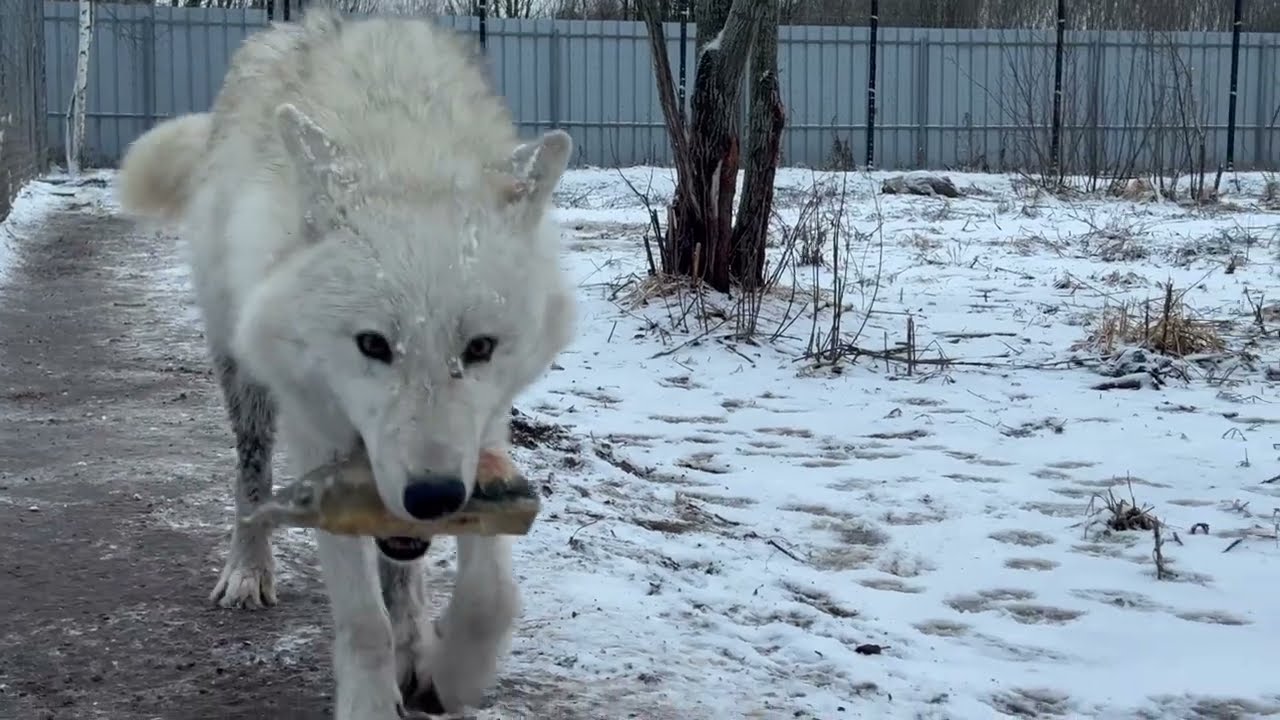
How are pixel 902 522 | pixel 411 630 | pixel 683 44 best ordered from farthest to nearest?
pixel 683 44, pixel 902 522, pixel 411 630

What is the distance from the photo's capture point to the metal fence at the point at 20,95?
11135 millimetres

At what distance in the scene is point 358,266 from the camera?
82.9 inches

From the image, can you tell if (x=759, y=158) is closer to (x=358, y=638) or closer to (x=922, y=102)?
(x=358, y=638)

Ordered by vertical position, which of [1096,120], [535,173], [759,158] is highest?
[1096,120]

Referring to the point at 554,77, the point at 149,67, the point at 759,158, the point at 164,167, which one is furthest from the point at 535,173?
the point at 149,67

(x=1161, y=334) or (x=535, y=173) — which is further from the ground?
(x=535, y=173)

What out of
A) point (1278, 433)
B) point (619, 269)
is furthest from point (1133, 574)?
point (619, 269)

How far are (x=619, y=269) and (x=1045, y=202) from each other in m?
6.36

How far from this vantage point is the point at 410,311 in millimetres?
2023

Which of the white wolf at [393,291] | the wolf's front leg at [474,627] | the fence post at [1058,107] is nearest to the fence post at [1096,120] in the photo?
the fence post at [1058,107]

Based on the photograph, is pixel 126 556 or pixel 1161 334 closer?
pixel 126 556

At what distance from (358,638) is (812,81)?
18642 mm

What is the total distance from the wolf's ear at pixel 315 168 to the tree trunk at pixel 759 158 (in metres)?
4.85

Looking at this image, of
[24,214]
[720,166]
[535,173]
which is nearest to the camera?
[535,173]
